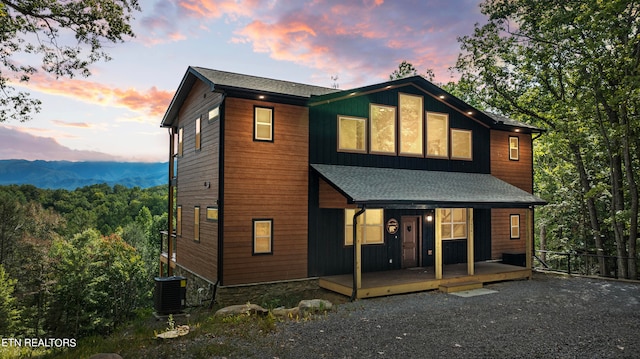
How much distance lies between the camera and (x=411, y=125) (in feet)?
46.1

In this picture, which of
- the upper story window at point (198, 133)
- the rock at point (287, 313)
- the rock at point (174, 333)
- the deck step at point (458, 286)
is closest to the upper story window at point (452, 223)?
the deck step at point (458, 286)

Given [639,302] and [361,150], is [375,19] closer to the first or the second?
[361,150]

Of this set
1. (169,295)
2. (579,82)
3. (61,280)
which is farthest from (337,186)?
(61,280)

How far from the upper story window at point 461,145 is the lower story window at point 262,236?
767cm

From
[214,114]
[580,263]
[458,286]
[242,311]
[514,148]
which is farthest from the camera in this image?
[580,263]

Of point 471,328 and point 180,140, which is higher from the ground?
point 180,140

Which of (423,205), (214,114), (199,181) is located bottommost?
(423,205)

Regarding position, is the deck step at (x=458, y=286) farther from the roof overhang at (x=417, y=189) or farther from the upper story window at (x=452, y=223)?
the upper story window at (x=452, y=223)

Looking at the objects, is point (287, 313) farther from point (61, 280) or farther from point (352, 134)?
point (61, 280)

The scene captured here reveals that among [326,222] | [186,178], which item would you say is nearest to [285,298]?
[326,222]

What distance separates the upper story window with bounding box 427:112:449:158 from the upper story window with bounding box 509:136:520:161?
3498 millimetres

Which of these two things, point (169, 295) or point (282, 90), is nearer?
point (169, 295)

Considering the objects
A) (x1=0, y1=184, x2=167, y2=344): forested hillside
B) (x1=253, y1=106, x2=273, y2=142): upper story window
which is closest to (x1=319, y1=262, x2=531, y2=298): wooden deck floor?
(x1=253, y1=106, x2=273, y2=142): upper story window

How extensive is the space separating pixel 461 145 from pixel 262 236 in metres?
8.51
